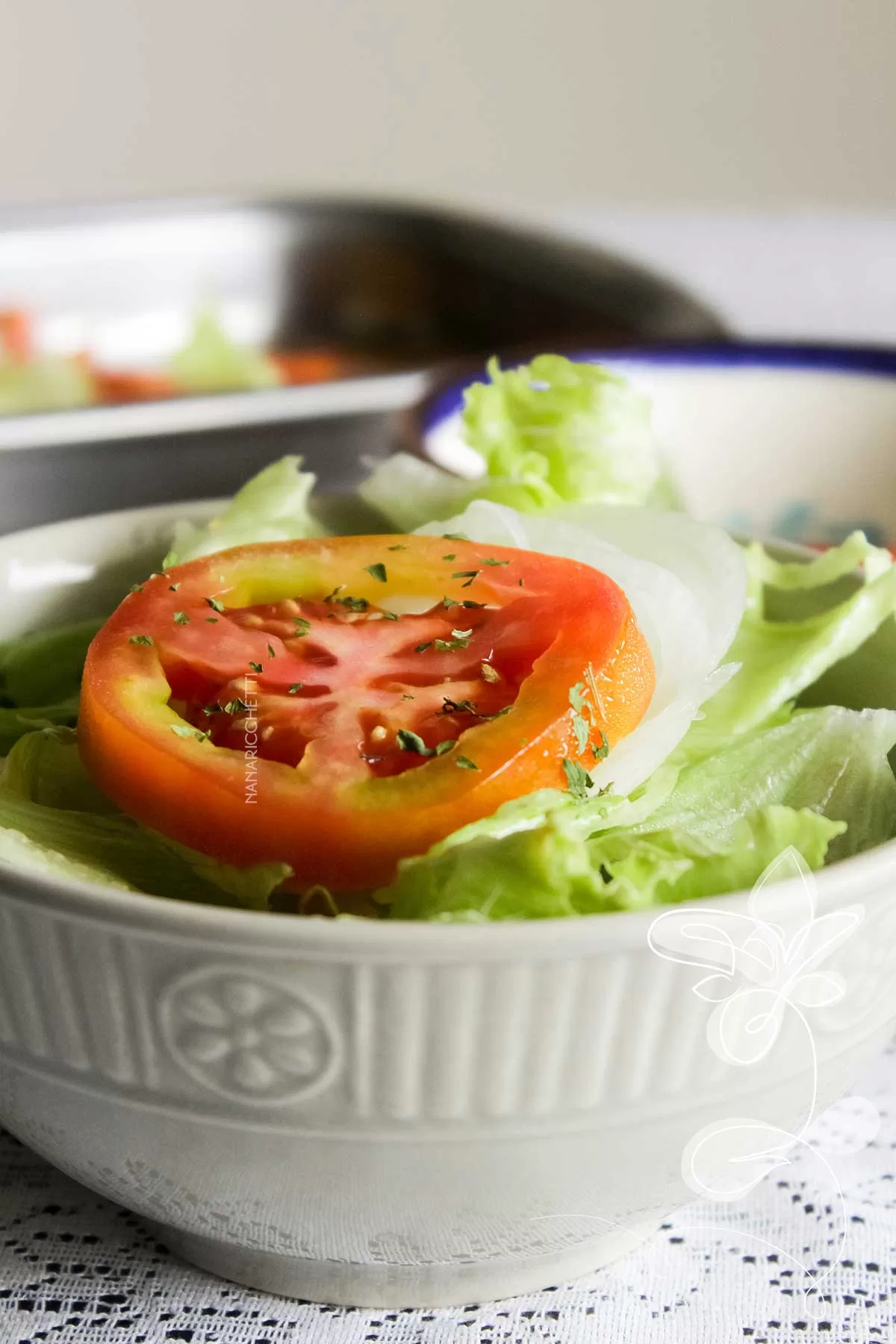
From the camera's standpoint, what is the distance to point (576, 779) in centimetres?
72

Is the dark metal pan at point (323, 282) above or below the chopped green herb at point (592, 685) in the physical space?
below

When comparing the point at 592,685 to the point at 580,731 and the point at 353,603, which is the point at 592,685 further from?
the point at 353,603

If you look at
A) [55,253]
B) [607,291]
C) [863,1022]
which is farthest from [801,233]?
[863,1022]

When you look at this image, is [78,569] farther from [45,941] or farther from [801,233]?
[801,233]

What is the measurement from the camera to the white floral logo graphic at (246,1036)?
591 millimetres

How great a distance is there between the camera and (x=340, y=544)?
36.3 inches

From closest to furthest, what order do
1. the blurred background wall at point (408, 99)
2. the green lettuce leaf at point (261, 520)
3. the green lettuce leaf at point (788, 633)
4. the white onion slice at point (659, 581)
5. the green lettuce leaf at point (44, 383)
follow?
the white onion slice at point (659, 581), the green lettuce leaf at point (788, 633), the green lettuce leaf at point (261, 520), the green lettuce leaf at point (44, 383), the blurred background wall at point (408, 99)

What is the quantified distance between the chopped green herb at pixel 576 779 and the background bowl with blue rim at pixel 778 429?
3.34 ft

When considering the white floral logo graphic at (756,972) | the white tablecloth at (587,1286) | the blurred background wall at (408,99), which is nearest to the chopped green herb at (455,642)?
the white floral logo graphic at (756,972)

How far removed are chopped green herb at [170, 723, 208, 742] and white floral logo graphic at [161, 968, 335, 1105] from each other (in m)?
0.18

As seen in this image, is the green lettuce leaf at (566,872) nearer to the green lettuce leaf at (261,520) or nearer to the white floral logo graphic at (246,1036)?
the white floral logo graphic at (246,1036)

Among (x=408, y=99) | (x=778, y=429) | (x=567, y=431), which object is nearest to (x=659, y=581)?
(x=567, y=431)

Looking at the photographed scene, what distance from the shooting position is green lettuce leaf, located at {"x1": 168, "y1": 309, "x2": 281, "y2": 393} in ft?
9.08

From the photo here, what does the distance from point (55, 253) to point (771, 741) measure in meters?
2.58
